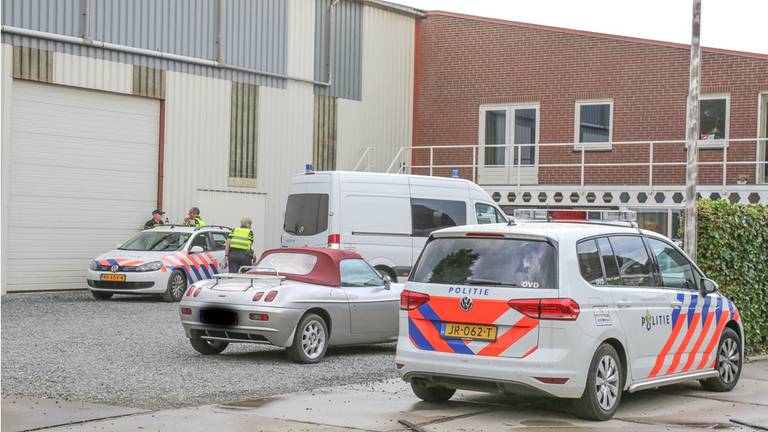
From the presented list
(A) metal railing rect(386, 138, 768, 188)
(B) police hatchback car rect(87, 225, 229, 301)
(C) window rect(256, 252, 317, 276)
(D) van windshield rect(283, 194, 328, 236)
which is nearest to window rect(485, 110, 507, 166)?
(A) metal railing rect(386, 138, 768, 188)

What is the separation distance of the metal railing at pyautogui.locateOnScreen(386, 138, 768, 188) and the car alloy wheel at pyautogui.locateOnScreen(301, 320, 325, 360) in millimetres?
13985

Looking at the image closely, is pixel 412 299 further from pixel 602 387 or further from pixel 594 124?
pixel 594 124

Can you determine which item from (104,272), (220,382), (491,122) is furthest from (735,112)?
(220,382)

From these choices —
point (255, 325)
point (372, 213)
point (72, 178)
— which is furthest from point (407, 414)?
point (72, 178)

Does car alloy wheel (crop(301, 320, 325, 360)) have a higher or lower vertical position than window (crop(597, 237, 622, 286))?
lower

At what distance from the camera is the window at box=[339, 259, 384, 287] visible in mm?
13633

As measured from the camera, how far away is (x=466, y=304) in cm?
944

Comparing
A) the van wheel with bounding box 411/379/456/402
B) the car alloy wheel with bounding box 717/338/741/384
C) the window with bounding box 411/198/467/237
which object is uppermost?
the window with bounding box 411/198/467/237

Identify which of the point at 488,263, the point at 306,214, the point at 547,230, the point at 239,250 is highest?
the point at 547,230

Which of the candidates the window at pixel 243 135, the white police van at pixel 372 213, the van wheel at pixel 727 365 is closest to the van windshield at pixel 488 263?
the van wheel at pixel 727 365

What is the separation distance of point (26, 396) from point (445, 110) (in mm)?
22747

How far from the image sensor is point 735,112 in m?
27.2

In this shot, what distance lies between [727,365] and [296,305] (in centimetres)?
460

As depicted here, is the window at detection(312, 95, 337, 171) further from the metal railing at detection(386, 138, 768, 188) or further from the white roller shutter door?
the white roller shutter door
